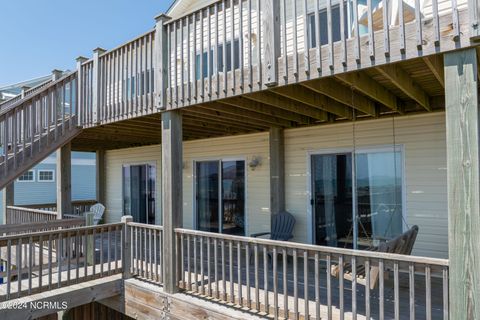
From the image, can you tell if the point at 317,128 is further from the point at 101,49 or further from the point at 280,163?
the point at 101,49

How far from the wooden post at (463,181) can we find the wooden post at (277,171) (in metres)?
4.11

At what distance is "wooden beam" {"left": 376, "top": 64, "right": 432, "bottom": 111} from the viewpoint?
10.3 ft

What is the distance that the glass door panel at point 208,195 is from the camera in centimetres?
791

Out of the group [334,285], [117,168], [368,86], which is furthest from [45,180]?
[368,86]

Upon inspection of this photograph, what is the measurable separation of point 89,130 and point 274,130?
352 centimetres

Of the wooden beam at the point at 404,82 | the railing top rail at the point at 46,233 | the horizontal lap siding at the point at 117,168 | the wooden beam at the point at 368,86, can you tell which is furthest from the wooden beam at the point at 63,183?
the wooden beam at the point at 404,82

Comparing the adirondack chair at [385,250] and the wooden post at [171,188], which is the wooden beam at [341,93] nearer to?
the adirondack chair at [385,250]

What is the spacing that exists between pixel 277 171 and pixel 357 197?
1.57m

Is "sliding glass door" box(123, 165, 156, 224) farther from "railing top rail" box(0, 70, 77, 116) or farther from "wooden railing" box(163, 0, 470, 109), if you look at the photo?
"wooden railing" box(163, 0, 470, 109)

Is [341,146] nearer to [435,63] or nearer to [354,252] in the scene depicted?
[435,63]

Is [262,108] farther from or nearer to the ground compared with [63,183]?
farther from the ground

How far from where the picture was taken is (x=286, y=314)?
3.54 metres

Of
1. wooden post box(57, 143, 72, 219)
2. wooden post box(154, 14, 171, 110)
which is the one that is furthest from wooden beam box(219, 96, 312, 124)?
wooden post box(57, 143, 72, 219)

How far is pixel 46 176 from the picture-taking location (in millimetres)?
17844
